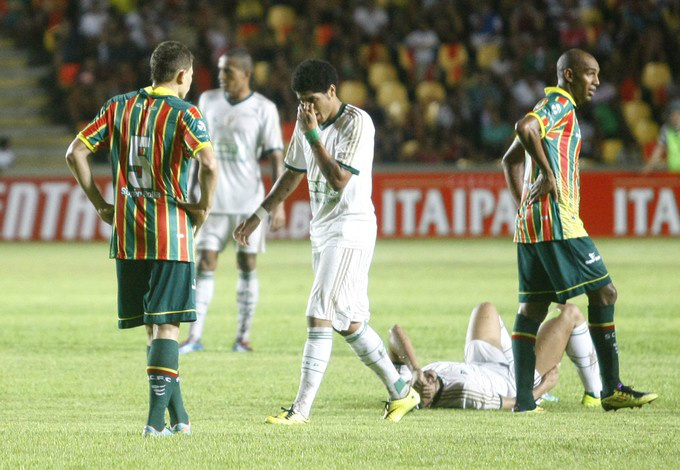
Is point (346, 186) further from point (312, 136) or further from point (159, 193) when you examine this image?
point (159, 193)

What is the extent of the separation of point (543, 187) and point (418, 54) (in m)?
20.8

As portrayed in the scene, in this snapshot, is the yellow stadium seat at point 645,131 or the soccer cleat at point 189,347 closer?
the soccer cleat at point 189,347

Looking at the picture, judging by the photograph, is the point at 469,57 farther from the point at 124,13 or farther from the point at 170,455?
the point at 170,455

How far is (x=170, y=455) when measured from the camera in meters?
6.00

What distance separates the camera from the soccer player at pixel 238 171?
10852 millimetres

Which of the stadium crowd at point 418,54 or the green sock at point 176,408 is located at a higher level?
the stadium crowd at point 418,54

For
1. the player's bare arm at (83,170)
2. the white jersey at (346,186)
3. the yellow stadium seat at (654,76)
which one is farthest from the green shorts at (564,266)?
the yellow stadium seat at (654,76)

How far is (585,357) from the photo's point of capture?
8242 millimetres

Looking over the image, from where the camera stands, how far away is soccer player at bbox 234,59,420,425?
23.4ft

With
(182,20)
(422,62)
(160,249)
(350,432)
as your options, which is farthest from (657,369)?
(182,20)

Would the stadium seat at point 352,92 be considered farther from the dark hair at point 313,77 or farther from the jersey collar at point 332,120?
the dark hair at point 313,77

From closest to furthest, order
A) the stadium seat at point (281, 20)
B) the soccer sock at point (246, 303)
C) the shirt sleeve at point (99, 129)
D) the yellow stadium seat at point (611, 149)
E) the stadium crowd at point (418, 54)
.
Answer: the shirt sleeve at point (99, 129) < the soccer sock at point (246, 303) < the yellow stadium seat at point (611, 149) < the stadium crowd at point (418, 54) < the stadium seat at point (281, 20)

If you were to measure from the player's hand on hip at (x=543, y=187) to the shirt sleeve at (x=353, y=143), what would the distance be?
994 mm

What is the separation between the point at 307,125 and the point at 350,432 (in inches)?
62.7
